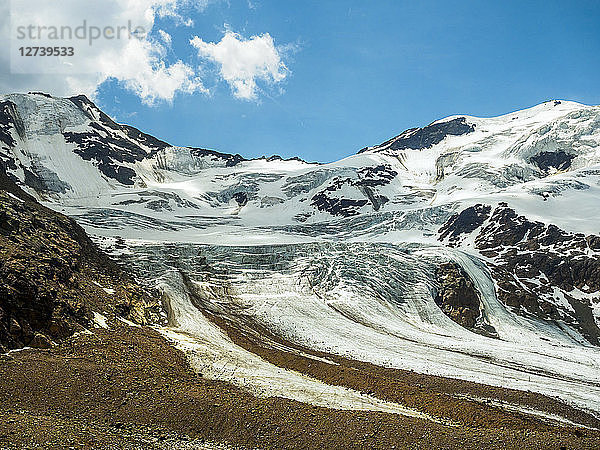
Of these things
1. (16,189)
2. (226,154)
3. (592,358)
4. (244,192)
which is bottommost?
(592,358)

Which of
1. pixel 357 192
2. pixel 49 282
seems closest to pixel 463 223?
pixel 357 192

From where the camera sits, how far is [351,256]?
189ft

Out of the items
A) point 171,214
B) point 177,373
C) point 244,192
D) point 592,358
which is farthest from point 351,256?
point 244,192

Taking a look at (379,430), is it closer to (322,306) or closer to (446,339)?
(446,339)

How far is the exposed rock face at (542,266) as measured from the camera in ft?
168

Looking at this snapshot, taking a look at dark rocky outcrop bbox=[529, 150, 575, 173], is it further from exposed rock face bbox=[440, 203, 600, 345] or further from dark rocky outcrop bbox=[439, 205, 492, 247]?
exposed rock face bbox=[440, 203, 600, 345]

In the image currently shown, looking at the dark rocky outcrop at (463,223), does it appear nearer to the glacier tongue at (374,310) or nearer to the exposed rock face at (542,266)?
the exposed rock face at (542,266)

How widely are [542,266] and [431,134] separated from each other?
5312 inches

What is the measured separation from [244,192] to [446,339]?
102m

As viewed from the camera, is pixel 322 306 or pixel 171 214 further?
pixel 171 214

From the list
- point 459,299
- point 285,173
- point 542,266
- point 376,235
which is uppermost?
point 285,173

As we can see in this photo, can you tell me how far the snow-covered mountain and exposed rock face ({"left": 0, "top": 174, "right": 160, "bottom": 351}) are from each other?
5.28 metres

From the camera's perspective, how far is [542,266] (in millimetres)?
61312

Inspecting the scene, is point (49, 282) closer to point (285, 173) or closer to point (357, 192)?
point (357, 192)
